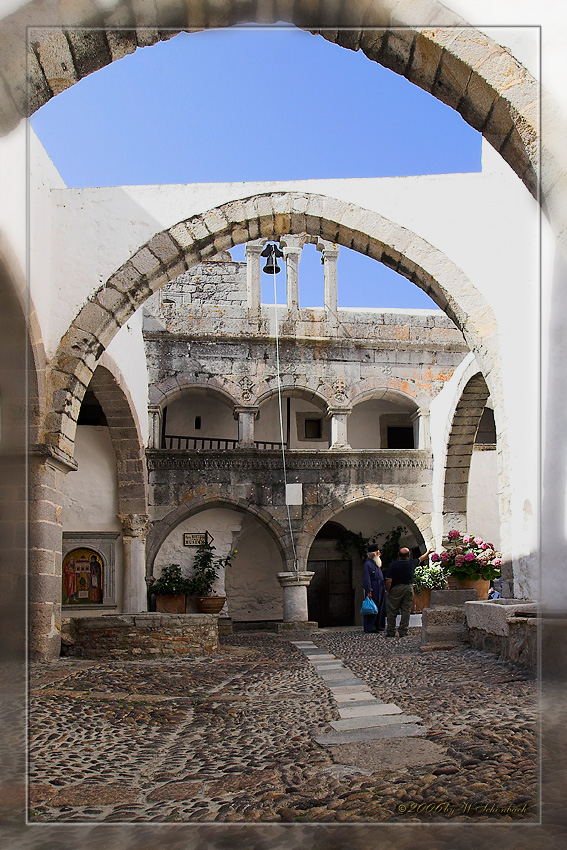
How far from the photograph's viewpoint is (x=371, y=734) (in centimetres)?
349

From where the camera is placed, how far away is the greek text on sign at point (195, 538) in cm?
1370

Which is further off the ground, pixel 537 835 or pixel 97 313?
pixel 97 313

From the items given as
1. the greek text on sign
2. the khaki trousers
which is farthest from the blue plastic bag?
the greek text on sign

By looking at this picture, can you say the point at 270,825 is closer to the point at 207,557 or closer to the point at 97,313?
the point at 97,313

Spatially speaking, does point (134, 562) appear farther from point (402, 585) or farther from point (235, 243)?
point (235, 243)

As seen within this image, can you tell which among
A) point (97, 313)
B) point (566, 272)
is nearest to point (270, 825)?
point (566, 272)

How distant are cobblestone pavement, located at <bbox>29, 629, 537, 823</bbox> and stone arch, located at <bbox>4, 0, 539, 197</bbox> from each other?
2.30 metres

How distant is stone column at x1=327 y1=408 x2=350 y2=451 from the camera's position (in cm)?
1362

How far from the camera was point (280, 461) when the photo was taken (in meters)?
13.3

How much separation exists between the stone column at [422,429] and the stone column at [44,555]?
7.72 meters

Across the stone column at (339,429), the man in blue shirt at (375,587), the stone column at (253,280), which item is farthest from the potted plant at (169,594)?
the stone column at (253,280)

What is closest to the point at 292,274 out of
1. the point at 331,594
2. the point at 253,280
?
the point at 253,280

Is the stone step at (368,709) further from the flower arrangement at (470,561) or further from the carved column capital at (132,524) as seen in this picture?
the carved column capital at (132,524)

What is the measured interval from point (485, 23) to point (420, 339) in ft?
36.7
